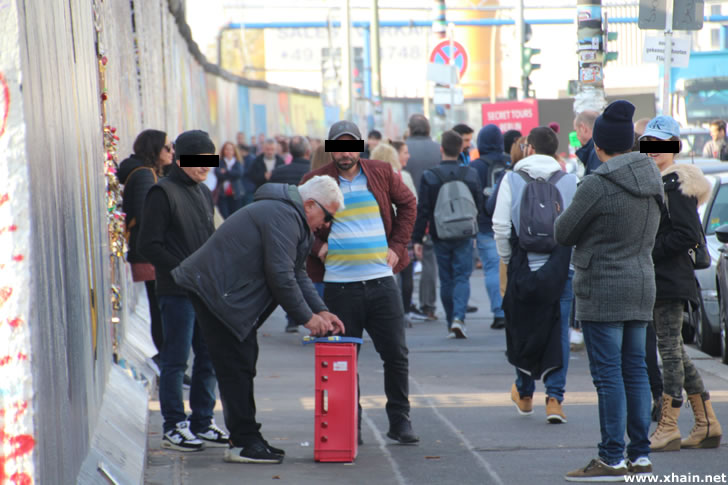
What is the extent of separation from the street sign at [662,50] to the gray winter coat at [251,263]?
22.5ft

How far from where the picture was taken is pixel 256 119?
38875mm

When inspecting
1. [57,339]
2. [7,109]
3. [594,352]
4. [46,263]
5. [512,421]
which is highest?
[7,109]

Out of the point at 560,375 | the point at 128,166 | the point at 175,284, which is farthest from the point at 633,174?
the point at 128,166

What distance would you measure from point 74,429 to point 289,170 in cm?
928

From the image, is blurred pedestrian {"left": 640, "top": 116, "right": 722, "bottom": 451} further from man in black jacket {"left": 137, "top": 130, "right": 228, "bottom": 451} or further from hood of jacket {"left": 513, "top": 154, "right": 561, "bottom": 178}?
man in black jacket {"left": 137, "top": 130, "right": 228, "bottom": 451}

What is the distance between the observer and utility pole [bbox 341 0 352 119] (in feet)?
116

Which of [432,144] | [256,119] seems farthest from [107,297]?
[256,119]

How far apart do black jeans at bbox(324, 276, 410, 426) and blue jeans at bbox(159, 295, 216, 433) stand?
2.69 feet

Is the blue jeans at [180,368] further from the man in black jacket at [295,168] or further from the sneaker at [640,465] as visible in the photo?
the man in black jacket at [295,168]

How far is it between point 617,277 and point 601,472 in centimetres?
99

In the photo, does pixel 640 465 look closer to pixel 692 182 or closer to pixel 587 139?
pixel 692 182

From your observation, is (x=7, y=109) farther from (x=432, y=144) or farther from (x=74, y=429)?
(x=432, y=144)

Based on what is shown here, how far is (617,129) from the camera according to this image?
5.72m

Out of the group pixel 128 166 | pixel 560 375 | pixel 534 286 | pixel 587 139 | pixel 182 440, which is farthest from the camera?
pixel 587 139
